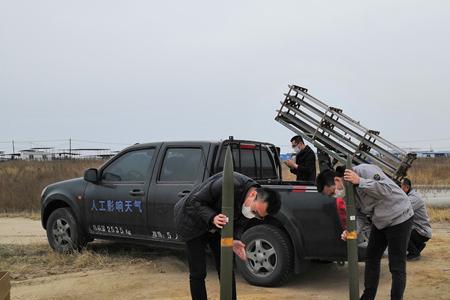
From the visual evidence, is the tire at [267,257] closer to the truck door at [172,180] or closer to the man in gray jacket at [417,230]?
the truck door at [172,180]

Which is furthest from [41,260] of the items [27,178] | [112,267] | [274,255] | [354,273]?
[27,178]

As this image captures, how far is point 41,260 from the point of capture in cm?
798

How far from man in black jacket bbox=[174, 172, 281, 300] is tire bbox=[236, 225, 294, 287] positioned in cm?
166

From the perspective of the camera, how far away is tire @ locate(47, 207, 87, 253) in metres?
8.20

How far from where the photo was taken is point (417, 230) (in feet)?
26.1

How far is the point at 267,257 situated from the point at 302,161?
8.76 ft

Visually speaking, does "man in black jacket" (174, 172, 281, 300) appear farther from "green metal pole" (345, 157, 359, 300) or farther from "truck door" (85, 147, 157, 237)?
"truck door" (85, 147, 157, 237)

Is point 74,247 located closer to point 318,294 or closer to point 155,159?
point 155,159

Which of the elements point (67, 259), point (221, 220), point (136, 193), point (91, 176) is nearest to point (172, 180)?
point (136, 193)

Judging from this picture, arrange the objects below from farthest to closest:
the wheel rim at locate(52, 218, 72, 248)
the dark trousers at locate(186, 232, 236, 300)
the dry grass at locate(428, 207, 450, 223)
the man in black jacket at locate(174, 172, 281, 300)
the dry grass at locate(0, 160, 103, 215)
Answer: the dry grass at locate(0, 160, 103, 215) < the dry grass at locate(428, 207, 450, 223) < the wheel rim at locate(52, 218, 72, 248) < the dark trousers at locate(186, 232, 236, 300) < the man in black jacket at locate(174, 172, 281, 300)

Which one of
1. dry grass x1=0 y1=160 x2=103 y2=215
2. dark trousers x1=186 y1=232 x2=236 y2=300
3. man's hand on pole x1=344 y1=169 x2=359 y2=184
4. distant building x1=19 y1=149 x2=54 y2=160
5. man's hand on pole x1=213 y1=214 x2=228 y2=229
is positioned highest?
man's hand on pole x1=344 y1=169 x2=359 y2=184

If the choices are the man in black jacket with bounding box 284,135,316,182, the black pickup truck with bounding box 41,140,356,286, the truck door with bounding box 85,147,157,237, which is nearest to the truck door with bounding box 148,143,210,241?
the black pickup truck with bounding box 41,140,356,286

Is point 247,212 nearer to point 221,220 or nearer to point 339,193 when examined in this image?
point 221,220

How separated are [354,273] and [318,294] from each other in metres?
1.23
